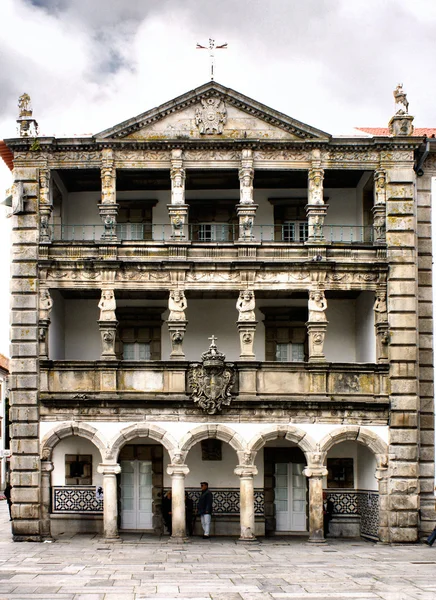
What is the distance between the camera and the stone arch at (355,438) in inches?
991

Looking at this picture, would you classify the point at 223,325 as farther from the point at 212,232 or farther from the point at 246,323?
the point at 212,232

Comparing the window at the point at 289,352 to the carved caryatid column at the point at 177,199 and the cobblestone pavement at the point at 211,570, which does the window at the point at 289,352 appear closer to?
the carved caryatid column at the point at 177,199

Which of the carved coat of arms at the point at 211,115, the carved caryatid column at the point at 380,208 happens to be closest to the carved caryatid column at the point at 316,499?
the carved caryatid column at the point at 380,208

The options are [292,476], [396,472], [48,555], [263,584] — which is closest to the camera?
[263,584]

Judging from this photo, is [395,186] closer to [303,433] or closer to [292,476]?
[303,433]

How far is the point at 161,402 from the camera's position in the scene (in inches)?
992

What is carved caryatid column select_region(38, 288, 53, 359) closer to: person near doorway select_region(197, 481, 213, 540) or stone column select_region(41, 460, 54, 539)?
stone column select_region(41, 460, 54, 539)

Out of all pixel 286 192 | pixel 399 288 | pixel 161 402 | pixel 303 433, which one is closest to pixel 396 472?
pixel 303 433

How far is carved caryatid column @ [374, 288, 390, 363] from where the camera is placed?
2556 centimetres

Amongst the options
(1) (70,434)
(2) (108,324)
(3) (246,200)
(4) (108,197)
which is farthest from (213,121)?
(1) (70,434)

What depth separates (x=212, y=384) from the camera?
25047mm

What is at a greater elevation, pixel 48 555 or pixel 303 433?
pixel 303 433

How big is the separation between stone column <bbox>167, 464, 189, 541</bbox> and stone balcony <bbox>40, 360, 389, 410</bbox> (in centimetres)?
186

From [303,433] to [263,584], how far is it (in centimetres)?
719
